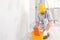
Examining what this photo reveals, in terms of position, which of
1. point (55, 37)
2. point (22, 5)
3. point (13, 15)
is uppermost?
point (22, 5)

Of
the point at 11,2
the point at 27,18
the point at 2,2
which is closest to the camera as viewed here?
the point at 2,2

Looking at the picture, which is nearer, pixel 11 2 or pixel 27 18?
pixel 11 2

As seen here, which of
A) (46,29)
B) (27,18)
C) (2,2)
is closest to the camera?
(2,2)

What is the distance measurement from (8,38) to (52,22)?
0.64m

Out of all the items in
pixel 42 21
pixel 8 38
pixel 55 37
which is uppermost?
pixel 42 21

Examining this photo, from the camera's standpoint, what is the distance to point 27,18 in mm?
1526

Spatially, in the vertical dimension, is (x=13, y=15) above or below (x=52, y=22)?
above

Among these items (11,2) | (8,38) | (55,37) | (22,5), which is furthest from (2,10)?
(55,37)

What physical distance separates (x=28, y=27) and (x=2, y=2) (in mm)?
643

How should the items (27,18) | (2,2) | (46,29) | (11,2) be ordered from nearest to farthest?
1. (2,2)
2. (11,2)
3. (46,29)
4. (27,18)

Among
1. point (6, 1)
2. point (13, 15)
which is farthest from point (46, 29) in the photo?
point (6, 1)

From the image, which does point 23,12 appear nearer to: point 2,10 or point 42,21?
point 42,21

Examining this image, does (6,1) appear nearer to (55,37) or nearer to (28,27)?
(28,27)

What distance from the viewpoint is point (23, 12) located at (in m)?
1.44
